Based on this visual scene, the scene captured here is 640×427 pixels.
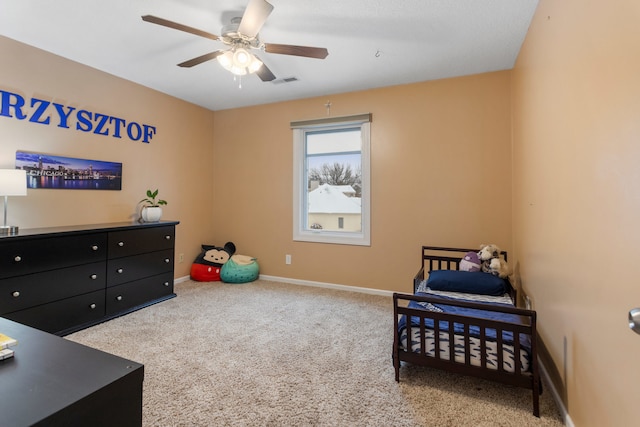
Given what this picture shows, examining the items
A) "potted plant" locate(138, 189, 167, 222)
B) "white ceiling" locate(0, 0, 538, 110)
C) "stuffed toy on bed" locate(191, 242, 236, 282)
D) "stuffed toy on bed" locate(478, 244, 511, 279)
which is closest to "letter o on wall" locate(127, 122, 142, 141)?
"white ceiling" locate(0, 0, 538, 110)

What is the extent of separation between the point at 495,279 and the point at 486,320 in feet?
2.90

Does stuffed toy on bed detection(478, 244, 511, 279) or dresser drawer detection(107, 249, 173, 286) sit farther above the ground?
stuffed toy on bed detection(478, 244, 511, 279)

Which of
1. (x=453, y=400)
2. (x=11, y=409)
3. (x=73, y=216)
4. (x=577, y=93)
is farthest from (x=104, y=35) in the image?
(x=453, y=400)

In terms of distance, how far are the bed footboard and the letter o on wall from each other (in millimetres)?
3482

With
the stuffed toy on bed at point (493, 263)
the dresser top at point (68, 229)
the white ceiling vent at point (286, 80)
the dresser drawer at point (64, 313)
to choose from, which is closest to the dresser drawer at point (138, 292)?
the dresser drawer at point (64, 313)

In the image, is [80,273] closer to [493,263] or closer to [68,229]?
[68,229]

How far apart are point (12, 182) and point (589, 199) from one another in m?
3.64

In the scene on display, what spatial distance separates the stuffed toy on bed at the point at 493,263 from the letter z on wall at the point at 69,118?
12.9 ft

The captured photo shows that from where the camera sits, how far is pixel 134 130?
358cm

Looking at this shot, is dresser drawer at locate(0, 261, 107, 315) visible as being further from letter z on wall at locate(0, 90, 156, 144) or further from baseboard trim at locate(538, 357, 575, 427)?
baseboard trim at locate(538, 357, 575, 427)

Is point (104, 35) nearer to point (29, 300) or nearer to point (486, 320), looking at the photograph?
point (29, 300)

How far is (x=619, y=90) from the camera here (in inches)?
43.1

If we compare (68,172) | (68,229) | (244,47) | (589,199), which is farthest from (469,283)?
(68,172)

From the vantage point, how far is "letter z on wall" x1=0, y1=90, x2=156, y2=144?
261cm
